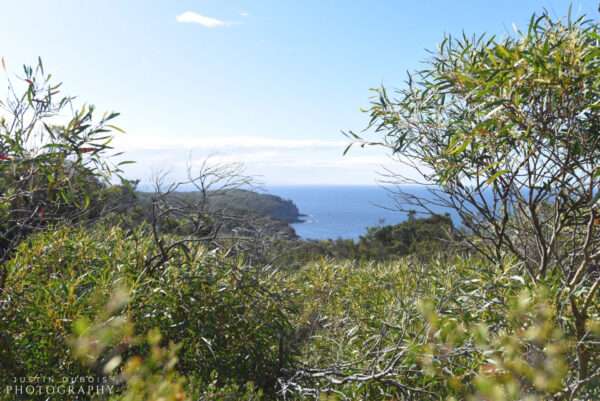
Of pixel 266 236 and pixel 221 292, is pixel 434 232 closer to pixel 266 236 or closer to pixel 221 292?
pixel 266 236

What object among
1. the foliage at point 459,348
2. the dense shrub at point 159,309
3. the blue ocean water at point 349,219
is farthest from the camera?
the blue ocean water at point 349,219

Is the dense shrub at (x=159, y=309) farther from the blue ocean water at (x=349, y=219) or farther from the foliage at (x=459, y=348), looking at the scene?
the blue ocean water at (x=349, y=219)

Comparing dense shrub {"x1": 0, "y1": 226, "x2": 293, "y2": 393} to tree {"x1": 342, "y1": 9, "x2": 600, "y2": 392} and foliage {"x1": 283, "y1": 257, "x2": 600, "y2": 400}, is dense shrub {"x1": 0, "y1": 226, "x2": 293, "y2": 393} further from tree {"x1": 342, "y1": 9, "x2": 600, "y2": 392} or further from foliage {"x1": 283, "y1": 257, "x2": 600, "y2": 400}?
tree {"x1": 342, "y1": 9, "x2": 600, "y2": 392}

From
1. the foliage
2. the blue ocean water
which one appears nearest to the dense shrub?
the foliage

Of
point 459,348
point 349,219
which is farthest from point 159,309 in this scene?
point 349,219

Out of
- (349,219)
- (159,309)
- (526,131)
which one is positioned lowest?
(349,219)

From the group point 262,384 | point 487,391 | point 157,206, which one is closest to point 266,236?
point 157,206

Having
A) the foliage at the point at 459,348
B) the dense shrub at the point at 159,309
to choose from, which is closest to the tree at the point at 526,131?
the foliage at the point at 459,348

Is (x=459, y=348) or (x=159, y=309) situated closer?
(x=459, y=348)

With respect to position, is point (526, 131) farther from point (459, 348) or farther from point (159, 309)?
point (159, 309)

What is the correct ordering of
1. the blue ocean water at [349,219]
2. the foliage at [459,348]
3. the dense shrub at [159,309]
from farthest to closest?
the blue ocean water at [349,219], the dense shrub at [159,309], the foliage at [459,348]

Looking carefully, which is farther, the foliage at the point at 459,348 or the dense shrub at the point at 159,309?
the dense shrub at the point at 159,309

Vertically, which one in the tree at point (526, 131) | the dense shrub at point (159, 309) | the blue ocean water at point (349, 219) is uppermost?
the tree at point (526, 131)

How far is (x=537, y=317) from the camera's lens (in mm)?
1851
